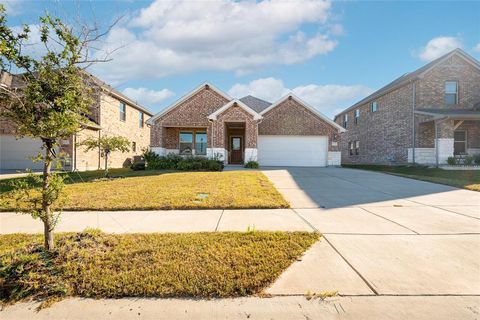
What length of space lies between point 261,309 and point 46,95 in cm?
363

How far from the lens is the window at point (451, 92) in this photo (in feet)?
65.3

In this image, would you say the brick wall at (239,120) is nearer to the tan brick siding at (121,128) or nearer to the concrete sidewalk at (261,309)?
the tan brick siding at (121,128)

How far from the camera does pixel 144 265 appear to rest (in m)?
3.46

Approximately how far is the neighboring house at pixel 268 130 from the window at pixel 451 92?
792 cm

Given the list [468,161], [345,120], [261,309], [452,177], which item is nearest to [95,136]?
[261,309]

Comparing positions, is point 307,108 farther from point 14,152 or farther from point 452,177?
point 14,152

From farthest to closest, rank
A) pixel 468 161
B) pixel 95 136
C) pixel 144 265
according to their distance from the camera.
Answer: pixel 95 136 < pixel 468 161 < pixel 144 265

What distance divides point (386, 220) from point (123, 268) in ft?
16.8

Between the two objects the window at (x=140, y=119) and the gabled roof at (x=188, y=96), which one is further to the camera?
the window at (x=140, y=119)

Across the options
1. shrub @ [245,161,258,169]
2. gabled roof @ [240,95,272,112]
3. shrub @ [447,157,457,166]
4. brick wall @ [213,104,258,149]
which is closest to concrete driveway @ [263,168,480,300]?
shrub @ [245,161,258,169]

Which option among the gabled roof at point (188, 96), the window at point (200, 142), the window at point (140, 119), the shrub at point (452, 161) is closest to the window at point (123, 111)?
the window at point (140, 119)

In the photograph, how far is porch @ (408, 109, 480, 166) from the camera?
18406 millimetres

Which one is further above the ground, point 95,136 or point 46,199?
point 95,136

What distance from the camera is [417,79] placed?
19594mm
